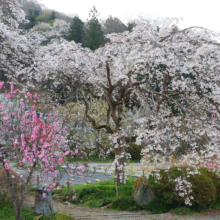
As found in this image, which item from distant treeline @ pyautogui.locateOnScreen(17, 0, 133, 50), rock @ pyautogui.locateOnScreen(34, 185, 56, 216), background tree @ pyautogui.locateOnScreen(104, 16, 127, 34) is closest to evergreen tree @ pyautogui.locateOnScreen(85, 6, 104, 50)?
distant treeline @ pyautogui.locateOnScreen(17, 0, 133, 50)

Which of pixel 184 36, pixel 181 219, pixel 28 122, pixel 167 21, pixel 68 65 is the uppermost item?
pixel 167 21

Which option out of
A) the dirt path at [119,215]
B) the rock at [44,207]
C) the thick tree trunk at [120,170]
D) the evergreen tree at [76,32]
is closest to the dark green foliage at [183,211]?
the dirt path at [119,215]

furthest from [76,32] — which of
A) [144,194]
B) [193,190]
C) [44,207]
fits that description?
[44,207]

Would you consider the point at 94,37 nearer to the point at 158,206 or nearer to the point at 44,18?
the point at 44,18

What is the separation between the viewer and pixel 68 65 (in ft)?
22.7

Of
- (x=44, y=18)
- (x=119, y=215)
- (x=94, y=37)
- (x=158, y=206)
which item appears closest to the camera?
(x=119, y=215)

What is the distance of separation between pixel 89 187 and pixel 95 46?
56.7 feet

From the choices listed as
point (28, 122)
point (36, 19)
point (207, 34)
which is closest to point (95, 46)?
point (36, 19)

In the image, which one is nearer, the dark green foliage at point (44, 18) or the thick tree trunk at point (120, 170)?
the thick tree trunk at point (120, 170)

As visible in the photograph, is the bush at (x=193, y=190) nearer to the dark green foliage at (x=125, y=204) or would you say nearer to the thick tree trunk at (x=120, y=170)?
the dark green foliage at (x=125, y=204)

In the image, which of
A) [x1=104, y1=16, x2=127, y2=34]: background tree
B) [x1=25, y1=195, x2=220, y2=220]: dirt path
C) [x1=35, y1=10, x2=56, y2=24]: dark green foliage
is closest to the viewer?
[x1=25, y1=195, x2=220, y2=220]: dirt path

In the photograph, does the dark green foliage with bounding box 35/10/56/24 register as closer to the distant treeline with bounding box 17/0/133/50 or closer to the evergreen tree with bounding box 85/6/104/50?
the distant treeline with bounding box 17/0/133/50

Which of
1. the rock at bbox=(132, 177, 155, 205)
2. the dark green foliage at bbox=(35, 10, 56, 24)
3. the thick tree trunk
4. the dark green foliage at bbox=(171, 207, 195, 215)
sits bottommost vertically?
the dark green foliage at bbox=(171, 207, 195, 215)

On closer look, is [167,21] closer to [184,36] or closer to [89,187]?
[184,36]
